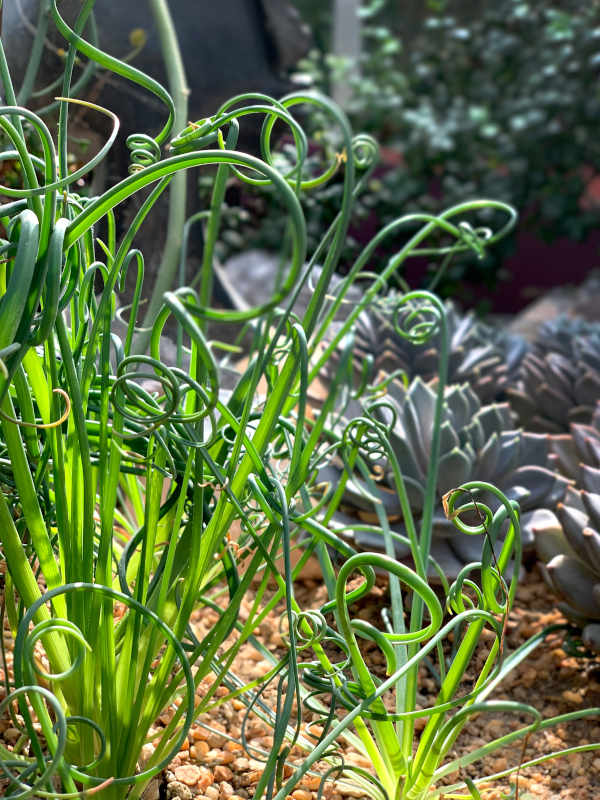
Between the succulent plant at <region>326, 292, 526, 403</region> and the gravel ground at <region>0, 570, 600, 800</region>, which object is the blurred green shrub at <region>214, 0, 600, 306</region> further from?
the gravel ground at <region>0, 570, 600, 800</region>

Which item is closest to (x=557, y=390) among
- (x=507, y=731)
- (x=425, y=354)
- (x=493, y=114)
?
(x=425, y=354)

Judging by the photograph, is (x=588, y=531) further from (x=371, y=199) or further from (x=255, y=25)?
(x=371, y=199)

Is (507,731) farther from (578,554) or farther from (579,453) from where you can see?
(579,453)

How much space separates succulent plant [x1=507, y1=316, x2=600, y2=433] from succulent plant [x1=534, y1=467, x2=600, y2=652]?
1.43 feet

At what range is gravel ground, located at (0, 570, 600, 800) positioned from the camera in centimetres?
67

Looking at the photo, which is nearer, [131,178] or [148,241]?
[131,178]

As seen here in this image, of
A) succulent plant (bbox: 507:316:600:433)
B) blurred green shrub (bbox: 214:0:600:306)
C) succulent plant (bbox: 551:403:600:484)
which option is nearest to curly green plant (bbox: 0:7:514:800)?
succulent plant (bbox: 551:403:600:484)

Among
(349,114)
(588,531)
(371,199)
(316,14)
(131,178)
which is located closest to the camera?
(131,178)

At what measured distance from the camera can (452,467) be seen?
90 centimetres

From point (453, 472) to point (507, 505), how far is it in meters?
0.33

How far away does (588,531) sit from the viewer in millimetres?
798

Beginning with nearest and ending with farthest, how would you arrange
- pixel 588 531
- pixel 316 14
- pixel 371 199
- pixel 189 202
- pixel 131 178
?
pixel 131 178
pixel 588 531
pixel 189 202
pixel 371 199
pixel 316 14

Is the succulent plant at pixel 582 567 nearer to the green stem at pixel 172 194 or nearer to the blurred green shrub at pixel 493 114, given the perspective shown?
the green stem at pixel 172 194

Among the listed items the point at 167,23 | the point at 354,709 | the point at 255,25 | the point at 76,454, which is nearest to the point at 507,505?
the point at 354,709
